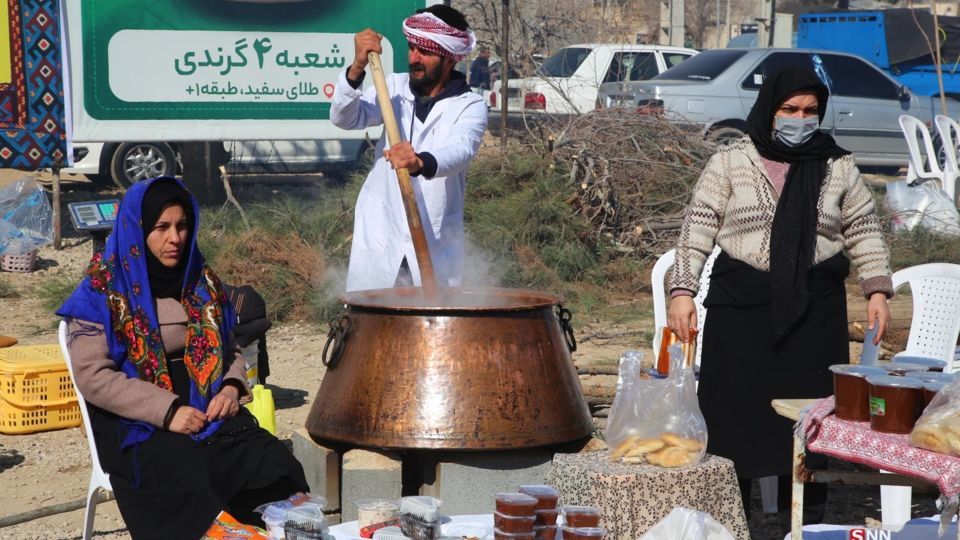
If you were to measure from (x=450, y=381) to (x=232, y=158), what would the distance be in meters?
9.28

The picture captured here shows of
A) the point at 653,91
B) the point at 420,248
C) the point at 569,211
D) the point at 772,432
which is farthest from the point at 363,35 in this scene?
the point at 653,91

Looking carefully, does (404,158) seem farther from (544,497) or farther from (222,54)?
(222,54)

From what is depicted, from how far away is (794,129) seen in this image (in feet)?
13.0

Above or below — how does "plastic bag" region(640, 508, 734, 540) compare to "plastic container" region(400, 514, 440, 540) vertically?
below

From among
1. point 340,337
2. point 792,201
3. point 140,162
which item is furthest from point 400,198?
point 140,162

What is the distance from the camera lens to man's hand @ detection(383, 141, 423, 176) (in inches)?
157

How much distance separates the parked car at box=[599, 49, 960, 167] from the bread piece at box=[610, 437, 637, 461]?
8.53 metres

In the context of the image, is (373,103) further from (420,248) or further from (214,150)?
(214,150)

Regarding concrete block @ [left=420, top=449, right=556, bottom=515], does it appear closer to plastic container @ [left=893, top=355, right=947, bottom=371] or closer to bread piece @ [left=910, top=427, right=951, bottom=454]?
bread piece @ [left=910, top=427, right=951, bottom=454]

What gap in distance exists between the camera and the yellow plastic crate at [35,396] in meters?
6.06

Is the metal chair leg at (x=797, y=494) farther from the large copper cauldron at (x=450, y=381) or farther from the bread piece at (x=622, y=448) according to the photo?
the large copper cauldron at (x=450, y=381)

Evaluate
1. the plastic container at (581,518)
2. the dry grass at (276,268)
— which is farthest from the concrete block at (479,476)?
the dry grass at (276,268)

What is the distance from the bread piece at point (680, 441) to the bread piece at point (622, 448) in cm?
9

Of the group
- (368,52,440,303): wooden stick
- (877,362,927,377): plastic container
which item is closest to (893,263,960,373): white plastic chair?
(877,362,927,377): plastic container
